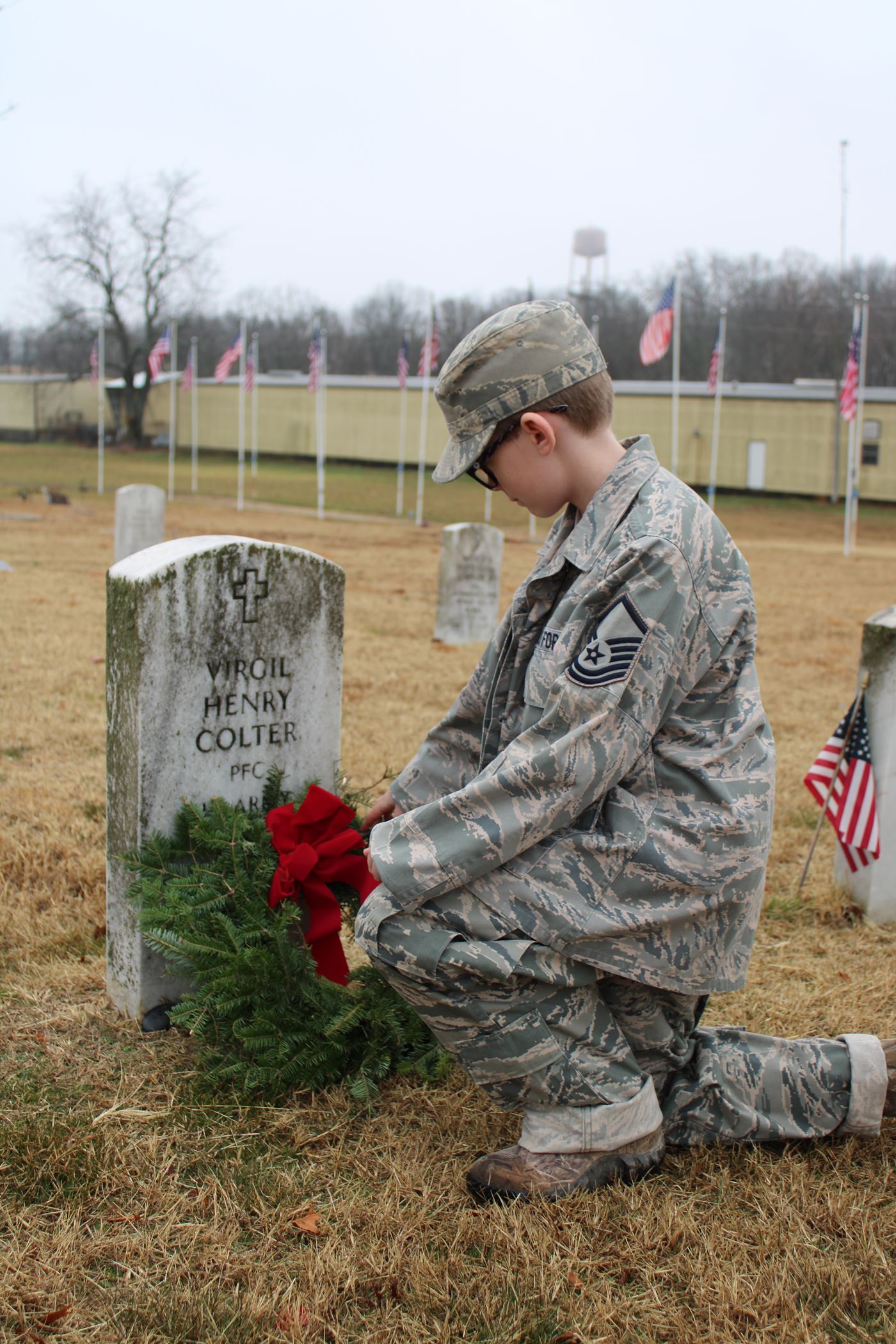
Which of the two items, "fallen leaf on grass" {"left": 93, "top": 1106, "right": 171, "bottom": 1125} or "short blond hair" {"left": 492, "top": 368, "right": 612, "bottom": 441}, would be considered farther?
"fallen leaf on grass" {"left": 93, "top": 1106, "right": 171, "bottom": 1125}

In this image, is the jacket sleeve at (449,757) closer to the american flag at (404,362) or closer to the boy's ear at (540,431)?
the boy's ear at (540,431)

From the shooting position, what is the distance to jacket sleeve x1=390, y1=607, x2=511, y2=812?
260cm

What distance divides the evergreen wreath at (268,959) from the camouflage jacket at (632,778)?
76cm

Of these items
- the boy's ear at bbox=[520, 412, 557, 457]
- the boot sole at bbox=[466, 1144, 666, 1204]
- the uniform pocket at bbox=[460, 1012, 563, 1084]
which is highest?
the boy's ear at bbox=[520, 412, 557, 457]

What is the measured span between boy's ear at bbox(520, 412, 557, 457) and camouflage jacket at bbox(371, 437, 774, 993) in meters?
0.14

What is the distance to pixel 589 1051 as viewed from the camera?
221 cm

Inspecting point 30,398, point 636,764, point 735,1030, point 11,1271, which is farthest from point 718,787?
point 30,398

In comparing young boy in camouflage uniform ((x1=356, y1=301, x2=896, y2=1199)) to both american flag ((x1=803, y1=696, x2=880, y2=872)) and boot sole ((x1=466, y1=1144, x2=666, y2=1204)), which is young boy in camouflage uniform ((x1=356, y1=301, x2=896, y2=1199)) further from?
american flag ((x1=803, y1=696, x2=880, y2=872))

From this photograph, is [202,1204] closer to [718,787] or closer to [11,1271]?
[11,1271]

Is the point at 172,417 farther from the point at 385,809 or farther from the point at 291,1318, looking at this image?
the point at 291,1318

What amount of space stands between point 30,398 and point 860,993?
2393 inches

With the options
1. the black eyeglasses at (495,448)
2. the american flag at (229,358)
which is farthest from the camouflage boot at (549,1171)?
the american flag at (229,358)

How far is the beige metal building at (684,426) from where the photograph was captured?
131 ft

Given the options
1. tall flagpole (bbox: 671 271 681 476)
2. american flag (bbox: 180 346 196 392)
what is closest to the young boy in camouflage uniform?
tall flagpole (bbox: 671 271 681 476)
